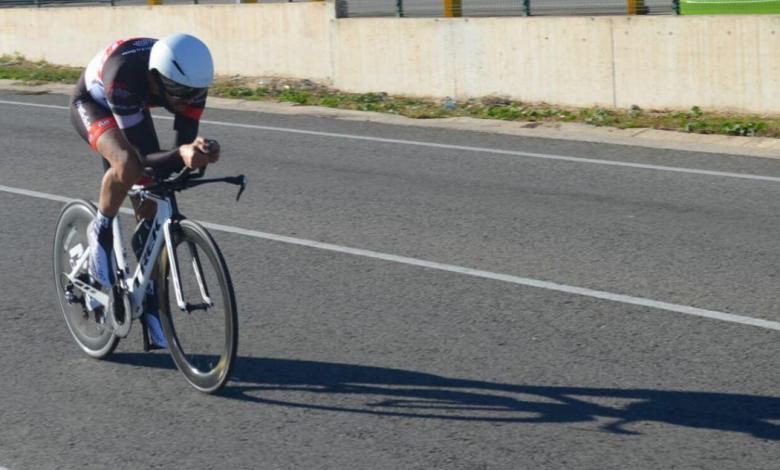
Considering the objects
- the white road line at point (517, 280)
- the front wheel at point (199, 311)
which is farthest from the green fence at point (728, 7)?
the front wheel at point (199, 311)

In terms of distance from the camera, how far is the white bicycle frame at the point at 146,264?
6027 mm

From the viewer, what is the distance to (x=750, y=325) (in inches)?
279

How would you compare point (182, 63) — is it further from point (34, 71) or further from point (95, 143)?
point (34, 71)

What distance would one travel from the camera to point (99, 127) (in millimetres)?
6230

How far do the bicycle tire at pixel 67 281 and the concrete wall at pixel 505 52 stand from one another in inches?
348

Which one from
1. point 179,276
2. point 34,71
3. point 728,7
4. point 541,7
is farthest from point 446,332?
point 34,71

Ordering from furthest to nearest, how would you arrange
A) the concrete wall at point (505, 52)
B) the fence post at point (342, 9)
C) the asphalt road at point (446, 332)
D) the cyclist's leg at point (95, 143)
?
the fence post at point (342, 9)
the concrete wall at point (505, 52)
the cyclist's leg at point (95, 143)
the asphalt road at point (446, 332)

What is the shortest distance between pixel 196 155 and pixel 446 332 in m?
2.10

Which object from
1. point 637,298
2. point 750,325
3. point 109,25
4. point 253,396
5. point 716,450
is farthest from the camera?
point 109,25

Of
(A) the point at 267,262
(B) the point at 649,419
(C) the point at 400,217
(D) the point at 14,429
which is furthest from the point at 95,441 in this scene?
(C) the point at 400,217

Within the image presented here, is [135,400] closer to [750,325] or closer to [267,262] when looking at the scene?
[267,262]

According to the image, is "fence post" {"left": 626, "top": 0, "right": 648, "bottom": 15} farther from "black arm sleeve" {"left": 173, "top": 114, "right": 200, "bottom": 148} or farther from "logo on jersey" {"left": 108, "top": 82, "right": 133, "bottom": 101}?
"logo on jersey" {"left": 108, "top": 82, "right": 133, "bottom": 101}

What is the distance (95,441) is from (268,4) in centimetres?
1382

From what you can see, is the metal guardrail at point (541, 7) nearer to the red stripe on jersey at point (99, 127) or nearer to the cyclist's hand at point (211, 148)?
the red stripe on jersey at point (99, 127)
